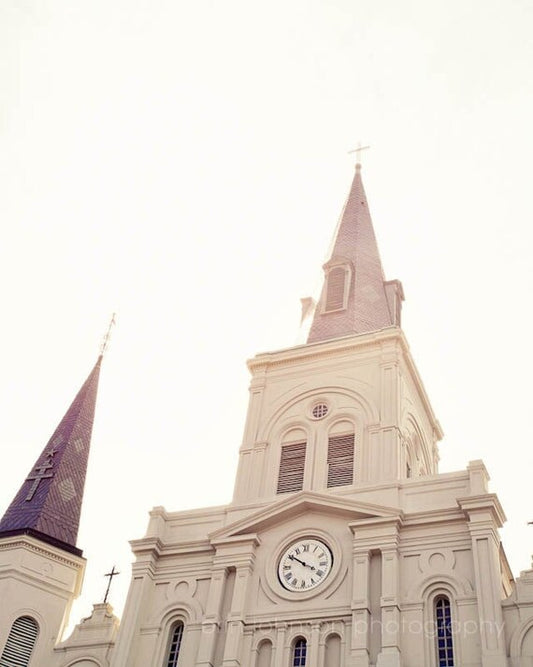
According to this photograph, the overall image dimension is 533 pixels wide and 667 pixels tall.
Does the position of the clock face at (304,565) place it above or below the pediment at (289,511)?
below

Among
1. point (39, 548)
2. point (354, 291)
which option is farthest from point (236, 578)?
point (354, 291)

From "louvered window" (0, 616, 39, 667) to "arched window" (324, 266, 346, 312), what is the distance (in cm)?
1663

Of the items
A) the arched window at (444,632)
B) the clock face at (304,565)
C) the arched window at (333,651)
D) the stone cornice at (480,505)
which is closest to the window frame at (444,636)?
the arched window at (444,632)

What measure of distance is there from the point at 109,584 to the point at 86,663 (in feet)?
8.64

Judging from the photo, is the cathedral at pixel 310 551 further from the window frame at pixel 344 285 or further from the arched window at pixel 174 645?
the window frame at pixel 344 285

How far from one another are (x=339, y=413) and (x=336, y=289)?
8.10m

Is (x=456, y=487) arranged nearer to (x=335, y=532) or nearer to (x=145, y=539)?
(x=335, y=532)

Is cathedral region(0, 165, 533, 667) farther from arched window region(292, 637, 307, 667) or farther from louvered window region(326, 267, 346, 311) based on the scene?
louvered window region(326, 267, 346, 311)

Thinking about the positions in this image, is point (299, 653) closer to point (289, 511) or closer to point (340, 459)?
point (289, 511)

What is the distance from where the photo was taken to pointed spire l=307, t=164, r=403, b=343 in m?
35.3

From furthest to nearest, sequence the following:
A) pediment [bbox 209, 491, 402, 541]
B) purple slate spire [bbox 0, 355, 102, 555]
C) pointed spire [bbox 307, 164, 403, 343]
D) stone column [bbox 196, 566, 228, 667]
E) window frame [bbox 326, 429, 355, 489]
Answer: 1. pointed spire [bbox 307, 164, 403, 343]
2. purple slate spire [bbox 0, 355, 102, 555]
3. window frame [bbox 326, 429, 355, 489]
4. pediment [bbox 209, 491, 402, 541]
5. stone column [bbox 196, 566, 228, 667]

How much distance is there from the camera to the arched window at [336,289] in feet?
120

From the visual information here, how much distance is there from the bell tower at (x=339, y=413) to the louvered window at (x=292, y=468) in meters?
0.04

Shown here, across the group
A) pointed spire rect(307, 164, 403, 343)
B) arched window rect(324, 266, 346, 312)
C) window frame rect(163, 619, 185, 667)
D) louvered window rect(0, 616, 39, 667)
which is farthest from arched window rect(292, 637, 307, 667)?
arched window rect(324, 266, 346, 312)
